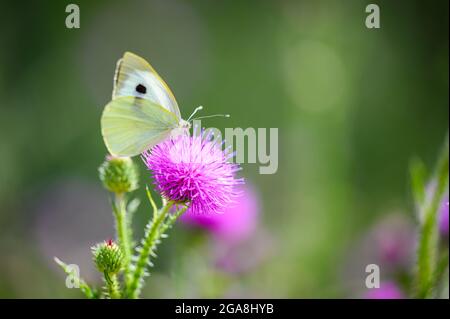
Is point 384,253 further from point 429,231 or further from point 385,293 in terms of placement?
point 429,231

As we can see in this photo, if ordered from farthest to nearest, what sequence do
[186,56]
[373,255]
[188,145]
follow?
[186,56]
[373,255]
[188,145]

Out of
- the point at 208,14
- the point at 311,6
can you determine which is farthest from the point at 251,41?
the point at 311,6

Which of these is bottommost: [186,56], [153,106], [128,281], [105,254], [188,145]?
[128,281]

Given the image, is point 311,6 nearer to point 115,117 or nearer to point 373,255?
point 373,255

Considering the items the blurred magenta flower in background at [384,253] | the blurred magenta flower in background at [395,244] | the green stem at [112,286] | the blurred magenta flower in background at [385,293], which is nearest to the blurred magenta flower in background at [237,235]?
the blurred magenta flower in background at [384,253]

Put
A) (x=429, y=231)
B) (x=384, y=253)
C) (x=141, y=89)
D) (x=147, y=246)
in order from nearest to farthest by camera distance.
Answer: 1. (x=147, y=246)
2. (x=141, y=89)
3. (x=429, y=231)
4. (x=384, y=253)

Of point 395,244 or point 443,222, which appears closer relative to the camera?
point 443,222

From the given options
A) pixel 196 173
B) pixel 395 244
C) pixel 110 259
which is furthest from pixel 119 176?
pixel 395 244
